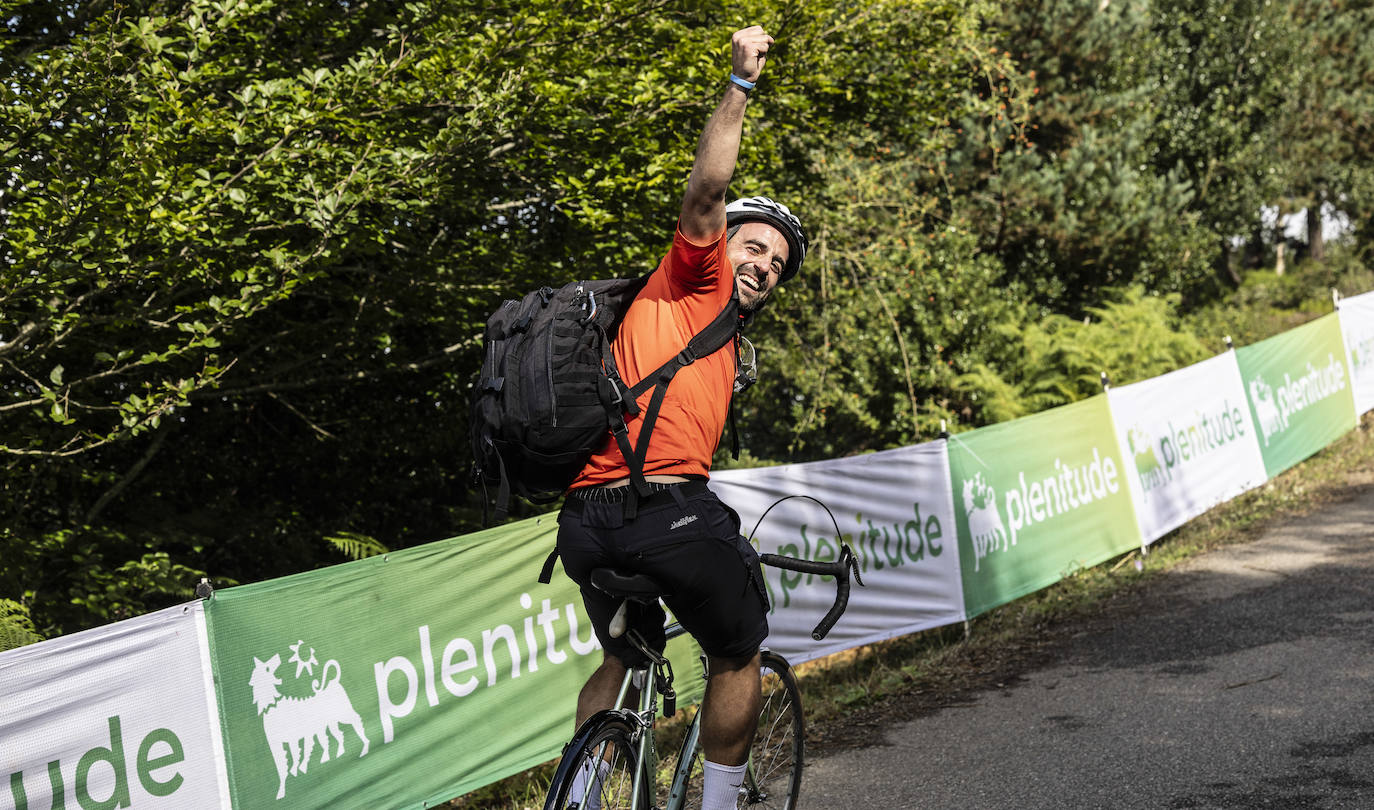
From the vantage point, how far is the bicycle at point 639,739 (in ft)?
10.4

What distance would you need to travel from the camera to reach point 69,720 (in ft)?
11.6

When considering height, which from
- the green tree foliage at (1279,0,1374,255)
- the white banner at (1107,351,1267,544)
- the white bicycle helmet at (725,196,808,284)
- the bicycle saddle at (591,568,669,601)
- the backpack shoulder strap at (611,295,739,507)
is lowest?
the white banner at (1107,351,1267,544)

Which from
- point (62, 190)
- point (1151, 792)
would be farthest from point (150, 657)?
point (1151, 792)

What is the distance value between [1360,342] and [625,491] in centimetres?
1536

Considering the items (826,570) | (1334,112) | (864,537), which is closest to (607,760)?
(826,570)

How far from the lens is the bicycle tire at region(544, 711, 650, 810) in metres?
3.18

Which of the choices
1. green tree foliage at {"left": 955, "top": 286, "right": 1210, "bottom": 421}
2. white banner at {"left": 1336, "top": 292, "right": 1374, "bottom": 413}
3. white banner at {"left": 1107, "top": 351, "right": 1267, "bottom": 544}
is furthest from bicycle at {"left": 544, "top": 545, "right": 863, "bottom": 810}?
white banner at {"left": 1336, "top": 292, "right": 1374, "bottom": 413}

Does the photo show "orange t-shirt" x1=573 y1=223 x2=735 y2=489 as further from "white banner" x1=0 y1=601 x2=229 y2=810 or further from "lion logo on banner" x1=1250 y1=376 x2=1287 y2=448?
"lion logo on banner" x1=1250 y1=376 x2=1287 y2=448

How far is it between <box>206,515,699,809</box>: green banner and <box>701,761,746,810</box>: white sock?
1676 millimetres

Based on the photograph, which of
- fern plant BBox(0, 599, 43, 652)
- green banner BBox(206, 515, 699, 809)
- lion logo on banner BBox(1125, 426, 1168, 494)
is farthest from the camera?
lion logo on banner BBox(1125, 426, 1168, 494)

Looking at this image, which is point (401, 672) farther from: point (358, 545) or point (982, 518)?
point (982, 518)

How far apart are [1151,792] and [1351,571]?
4.69 metres

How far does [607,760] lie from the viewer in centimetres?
340

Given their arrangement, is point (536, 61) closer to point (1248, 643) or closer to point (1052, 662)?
point (1052, 662)
